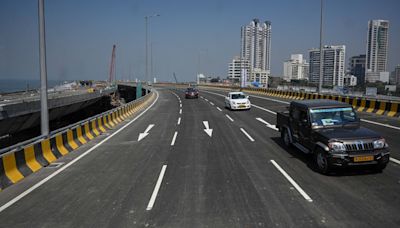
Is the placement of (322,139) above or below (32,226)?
above

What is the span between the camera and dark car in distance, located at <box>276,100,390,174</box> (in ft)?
26.5

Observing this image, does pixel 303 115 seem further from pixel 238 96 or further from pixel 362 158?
pixel 238 96

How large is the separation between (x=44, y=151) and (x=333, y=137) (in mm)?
8832

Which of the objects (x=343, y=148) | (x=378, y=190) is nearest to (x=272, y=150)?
(x=343, y=148)

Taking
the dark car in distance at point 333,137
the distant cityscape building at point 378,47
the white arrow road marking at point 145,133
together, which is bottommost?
the white arrow road marking at point 145,133

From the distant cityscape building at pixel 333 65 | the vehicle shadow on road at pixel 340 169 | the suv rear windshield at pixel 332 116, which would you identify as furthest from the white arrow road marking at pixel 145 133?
the distant cityscape building at pixel 333 65

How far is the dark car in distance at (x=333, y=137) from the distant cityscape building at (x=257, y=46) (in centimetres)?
12112

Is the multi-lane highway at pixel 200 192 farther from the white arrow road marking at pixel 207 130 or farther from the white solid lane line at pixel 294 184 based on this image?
the white arrow road marking at pixel 207 130

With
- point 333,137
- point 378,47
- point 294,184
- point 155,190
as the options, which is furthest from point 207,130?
point 378,47

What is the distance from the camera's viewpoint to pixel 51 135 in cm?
1159

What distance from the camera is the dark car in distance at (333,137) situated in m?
8.09

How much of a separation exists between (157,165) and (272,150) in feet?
14.0

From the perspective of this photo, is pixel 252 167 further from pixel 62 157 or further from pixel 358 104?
pixel 358 104

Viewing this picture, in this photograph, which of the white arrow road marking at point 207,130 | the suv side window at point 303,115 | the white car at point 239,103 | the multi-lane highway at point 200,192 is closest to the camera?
the multi-lane highway at point 200,192
